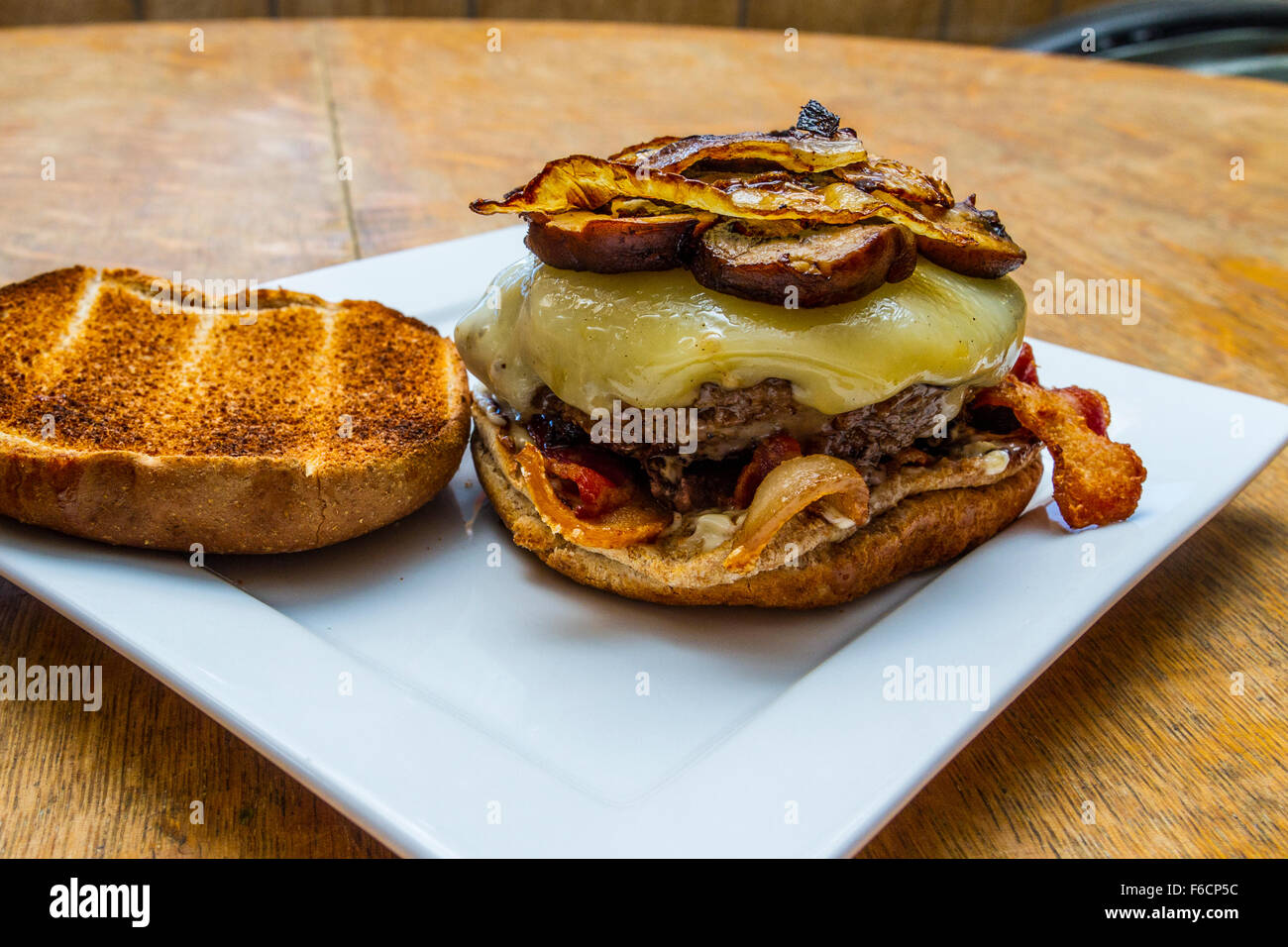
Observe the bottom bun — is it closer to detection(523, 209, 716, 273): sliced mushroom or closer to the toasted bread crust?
the toasted bread crust

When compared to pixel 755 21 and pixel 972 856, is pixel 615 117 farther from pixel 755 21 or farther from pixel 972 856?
pixel 972 856

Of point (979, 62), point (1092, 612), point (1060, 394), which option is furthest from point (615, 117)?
point (1092, 612)

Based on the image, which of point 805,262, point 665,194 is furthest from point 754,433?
point 665,194

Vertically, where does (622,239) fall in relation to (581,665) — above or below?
above

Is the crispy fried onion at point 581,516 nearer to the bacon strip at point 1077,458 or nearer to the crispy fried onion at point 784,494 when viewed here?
the crispy fried onion at point 784,494

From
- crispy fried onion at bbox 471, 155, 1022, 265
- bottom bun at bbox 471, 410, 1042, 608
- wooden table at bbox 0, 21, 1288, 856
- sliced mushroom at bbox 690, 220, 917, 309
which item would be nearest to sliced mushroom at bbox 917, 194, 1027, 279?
crispy fried onion at bbox 471, 155, 1022, 265

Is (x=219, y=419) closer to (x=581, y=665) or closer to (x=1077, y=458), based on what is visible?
(x=581, y=665)

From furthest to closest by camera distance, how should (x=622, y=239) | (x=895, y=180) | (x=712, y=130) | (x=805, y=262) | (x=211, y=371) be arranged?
1. (x=712, y=130)
2. (x=211, y=371)
3. (x=895, y=180)
4. (x=622, y=239)
5. (x=805, y=262)
